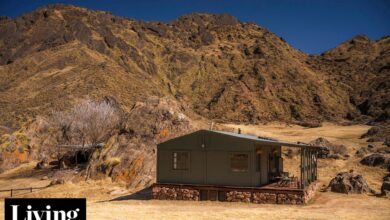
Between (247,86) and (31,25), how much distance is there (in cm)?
4649

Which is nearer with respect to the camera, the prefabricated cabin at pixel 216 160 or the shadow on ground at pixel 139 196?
the prefabricated cabin at pixel 216 160

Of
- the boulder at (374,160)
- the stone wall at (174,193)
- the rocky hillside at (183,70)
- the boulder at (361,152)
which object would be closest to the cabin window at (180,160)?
the stone wall at (174,193)

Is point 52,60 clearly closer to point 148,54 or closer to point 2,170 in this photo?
point 148,54

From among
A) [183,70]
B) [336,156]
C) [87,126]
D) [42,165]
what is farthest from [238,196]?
[183,70]

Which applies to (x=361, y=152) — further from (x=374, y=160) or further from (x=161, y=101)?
(x=161, y=101)

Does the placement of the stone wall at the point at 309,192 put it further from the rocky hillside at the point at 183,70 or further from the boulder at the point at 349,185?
the rocky hillside at the point at 183,70

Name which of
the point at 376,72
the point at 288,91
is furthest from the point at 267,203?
the point at 376,72

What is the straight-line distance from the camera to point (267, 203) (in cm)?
1959

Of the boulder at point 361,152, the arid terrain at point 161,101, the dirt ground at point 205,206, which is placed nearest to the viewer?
the dirt ground at point 205,206

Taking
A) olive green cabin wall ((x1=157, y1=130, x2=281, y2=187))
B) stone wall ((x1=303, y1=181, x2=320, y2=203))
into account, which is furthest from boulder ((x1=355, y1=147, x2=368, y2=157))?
olive green cabin wall ((x1=157, y1=130, x2=281, y2=187))

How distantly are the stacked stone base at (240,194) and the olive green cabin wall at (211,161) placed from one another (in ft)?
1.31

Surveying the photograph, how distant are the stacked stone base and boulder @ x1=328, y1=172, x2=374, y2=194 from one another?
80.6 inches

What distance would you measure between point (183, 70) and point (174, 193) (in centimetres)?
8184

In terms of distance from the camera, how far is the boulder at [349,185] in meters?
23.1
